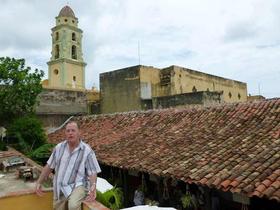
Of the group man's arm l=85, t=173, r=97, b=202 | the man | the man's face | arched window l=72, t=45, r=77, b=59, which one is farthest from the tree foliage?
arched window l=72, t=45, r=77, b=59

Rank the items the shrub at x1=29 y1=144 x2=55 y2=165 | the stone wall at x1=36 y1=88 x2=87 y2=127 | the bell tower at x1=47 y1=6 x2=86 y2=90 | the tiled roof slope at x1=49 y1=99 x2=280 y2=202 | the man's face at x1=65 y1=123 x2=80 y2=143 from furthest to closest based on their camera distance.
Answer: the bell tower at x1=47 y1=6 x2=86 y2=90 → the stone wall at x1=36 y1=88 x2=87 y2=127 → the shrub at x1=29 y1=144 x2=55 y2=165 → the tiled roof slope at x1=49 y1=99 x2=280 y2=202 → the man's face at x1=65 y1=123 x2=80 y2=143

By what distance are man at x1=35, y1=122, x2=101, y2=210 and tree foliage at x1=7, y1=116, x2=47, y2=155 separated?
1195 centimetres

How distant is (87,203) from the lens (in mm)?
4473

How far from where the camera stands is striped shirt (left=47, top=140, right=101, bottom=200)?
4.38 metres

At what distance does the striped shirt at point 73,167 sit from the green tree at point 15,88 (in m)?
12.2

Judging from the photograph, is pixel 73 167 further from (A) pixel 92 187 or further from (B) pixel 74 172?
(A) pixel 92 187

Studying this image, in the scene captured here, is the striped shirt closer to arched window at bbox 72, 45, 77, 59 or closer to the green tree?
the green tree

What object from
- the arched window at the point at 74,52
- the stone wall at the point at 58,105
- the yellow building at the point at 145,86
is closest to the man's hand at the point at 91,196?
the yellow building at the point at 145,86

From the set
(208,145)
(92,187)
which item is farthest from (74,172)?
(208,145)

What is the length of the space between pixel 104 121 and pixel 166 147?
23.6ft

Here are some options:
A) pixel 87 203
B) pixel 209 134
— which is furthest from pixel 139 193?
pixel 87 203

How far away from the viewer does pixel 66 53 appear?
128 feet

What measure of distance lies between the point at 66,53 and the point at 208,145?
31.1m

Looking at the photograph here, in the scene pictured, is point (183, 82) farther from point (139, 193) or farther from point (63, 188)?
point (63, 188)
